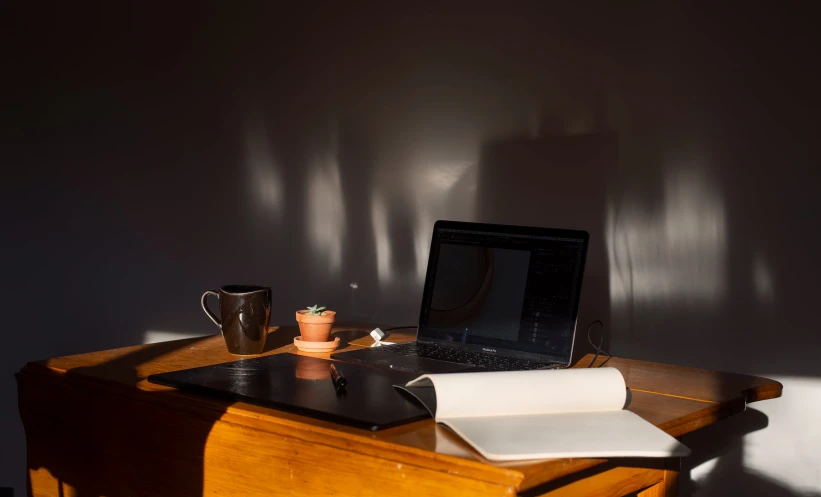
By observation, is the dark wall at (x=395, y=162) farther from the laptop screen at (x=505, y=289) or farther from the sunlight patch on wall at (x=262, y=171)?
the laptop screen at (x=505, y=289)

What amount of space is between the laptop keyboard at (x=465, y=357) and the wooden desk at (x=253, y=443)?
202 millimetres

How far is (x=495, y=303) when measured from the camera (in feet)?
5.67

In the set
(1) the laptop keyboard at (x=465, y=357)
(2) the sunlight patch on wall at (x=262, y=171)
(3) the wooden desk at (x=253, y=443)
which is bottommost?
(3) the wooden desk at (x=253, y=443)

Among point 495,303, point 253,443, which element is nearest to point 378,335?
point 495,303

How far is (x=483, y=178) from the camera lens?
2438 mm

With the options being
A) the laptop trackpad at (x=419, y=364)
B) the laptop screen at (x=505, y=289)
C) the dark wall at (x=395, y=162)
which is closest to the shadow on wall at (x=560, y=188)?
the dark wall at (x=395, y=162)

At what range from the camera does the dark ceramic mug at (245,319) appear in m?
1.66

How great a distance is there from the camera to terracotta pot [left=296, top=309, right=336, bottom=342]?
1.74m

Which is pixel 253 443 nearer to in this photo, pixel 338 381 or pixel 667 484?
pixel 338 381

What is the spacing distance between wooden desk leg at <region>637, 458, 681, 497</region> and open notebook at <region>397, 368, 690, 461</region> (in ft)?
0.36

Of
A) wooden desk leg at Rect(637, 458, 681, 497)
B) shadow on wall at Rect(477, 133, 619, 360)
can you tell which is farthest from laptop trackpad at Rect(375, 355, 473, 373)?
shadow on wall at Rect(477, 133, 619, 360)

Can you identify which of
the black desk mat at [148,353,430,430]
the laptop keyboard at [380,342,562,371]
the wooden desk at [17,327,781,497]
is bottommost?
the wooden desk at [17,327,781,497]

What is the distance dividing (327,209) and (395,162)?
1.02 ft

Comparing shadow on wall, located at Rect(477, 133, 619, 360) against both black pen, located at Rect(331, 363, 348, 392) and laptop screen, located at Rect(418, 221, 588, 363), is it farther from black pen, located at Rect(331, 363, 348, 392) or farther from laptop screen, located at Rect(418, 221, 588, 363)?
black pen, located at Rect(331, 363, 348, 392)
